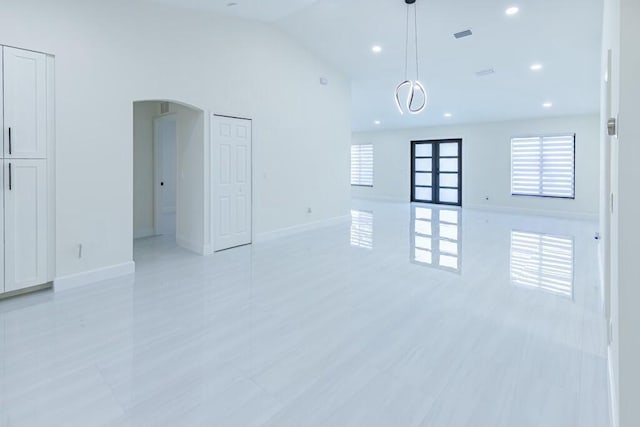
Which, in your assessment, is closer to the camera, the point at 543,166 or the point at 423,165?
the point at 543,166

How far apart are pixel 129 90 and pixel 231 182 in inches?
75.1

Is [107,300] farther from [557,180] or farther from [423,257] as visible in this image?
[557,180]

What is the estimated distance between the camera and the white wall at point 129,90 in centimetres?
390

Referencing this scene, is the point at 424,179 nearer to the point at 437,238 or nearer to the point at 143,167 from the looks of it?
the point at 437,238

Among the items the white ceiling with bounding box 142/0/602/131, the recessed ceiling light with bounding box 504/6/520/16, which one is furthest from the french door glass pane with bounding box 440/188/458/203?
the recessed ceiling light with bounding box 504/6/520/16

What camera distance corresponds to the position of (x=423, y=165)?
1236 cm

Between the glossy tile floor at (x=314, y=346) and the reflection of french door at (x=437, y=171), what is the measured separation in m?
6.85

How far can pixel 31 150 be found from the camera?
12.1ft

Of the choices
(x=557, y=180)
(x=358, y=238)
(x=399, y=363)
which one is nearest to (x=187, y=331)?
(x=399, y=363)

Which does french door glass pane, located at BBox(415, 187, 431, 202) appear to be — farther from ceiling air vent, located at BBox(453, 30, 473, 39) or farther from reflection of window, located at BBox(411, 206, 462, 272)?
ceiling air vent, located at BBox(453, 30, 473, 39)

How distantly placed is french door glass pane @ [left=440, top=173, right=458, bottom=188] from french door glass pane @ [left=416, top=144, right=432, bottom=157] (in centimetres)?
84

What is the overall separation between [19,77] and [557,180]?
1059 centimetres

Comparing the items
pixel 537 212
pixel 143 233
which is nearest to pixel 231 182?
pixel 143 233

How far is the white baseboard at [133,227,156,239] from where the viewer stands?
6616 millimetres
